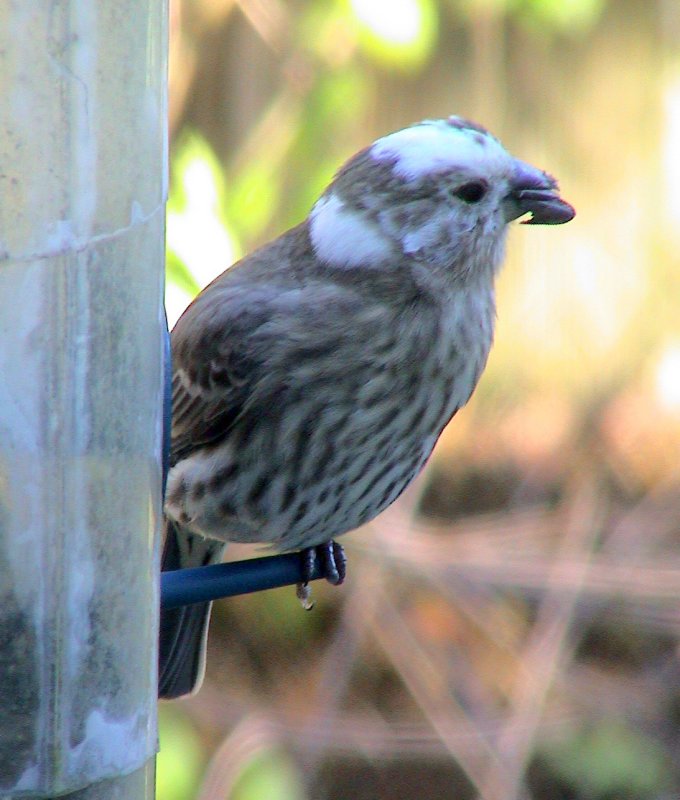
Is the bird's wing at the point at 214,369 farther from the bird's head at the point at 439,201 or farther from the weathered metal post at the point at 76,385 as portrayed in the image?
the weathered metal post at the point at 76,385

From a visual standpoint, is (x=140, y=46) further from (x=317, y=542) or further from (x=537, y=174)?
(x=317, y=542)

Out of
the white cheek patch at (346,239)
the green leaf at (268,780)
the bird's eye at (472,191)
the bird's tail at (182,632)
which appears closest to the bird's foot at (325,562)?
the bird's tail at (182,632)

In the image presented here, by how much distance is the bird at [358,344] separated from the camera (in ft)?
8.29

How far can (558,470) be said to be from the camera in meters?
5.68

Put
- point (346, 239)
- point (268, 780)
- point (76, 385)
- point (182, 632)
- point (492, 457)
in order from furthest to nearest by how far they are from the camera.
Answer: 1. point (492, 457)
2. point (268, 780)
3. point (182, 632)
4. point (346, 239)
5. point (76, 385)

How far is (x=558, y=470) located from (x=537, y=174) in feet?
10.7

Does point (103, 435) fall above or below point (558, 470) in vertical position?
above

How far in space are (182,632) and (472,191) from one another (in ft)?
3.52

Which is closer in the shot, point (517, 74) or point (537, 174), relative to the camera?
point (537, 174)

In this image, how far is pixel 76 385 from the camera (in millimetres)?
1735

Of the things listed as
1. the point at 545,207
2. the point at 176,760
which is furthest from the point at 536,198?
the point at 176,760

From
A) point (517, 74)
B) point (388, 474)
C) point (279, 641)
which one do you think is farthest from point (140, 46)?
point (517, 74)

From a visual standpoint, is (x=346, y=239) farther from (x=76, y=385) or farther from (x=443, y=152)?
(x=76, y=385)

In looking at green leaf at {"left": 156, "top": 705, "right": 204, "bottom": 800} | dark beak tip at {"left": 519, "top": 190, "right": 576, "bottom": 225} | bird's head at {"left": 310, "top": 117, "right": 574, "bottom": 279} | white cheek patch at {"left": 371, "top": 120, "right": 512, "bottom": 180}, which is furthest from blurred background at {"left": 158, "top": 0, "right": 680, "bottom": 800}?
dark beak tip at {"left": 519, "top": 190, "right": 576, "bottom": 225}
